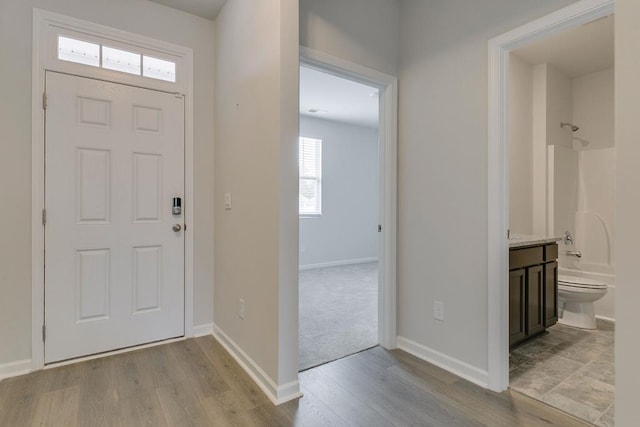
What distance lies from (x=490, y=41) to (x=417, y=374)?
7.10 feet

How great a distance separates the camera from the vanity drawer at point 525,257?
2389 mm

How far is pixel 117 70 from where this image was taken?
2467mm

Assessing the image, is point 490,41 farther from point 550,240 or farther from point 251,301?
point 251,301

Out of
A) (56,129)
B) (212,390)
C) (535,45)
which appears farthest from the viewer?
(535,45)

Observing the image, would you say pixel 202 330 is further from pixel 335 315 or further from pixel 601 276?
pixel 601 276

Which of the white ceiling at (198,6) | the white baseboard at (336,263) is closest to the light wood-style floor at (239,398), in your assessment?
the white ceiling at (198,6)

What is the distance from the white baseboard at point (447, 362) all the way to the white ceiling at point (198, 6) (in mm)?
3042

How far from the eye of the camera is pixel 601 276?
140 inches

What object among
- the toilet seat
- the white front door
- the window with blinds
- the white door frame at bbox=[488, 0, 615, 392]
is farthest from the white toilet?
the window with blinds

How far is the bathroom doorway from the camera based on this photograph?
3148mm

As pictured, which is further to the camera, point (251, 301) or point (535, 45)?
point (535, 45)

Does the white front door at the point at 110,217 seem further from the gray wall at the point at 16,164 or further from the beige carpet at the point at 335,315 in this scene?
the beige carpet at the point at 335,315

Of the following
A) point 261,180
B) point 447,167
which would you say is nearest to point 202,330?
point 261,180

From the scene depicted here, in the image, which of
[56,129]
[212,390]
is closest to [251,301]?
[212,390]
